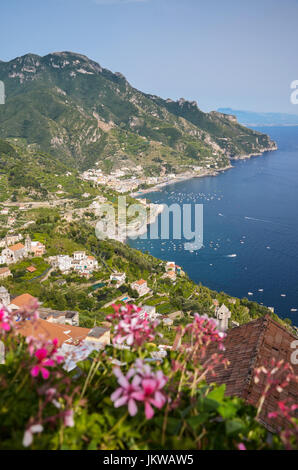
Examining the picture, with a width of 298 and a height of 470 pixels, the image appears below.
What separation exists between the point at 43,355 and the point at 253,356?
3670 mm

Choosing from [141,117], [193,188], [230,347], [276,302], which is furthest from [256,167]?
[230,347]

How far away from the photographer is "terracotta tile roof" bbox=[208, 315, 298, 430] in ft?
12.8

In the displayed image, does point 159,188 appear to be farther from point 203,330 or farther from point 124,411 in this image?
point 124,411

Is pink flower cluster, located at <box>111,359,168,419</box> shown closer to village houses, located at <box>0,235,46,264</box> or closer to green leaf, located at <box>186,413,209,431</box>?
green leaf, located at <box>186,413,209,431</box>

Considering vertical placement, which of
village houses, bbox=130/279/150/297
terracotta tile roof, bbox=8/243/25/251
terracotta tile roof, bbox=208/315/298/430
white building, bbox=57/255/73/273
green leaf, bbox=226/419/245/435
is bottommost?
village houses, bbox=130/279/150/297

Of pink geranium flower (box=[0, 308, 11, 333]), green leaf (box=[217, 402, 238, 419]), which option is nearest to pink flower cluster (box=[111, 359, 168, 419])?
green leaf (box=[217, 402, 238, 419])

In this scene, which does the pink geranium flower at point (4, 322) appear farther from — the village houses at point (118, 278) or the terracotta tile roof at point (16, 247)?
the terracotta tile roof at point (16, 247)

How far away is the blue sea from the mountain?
26719 millimetres

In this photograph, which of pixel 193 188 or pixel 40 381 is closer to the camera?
pixel 40 381

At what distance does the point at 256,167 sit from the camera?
110 metres

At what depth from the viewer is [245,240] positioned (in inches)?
1953

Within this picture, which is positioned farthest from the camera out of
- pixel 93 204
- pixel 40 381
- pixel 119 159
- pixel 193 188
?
pixel 119 159

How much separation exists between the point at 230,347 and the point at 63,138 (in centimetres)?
12199

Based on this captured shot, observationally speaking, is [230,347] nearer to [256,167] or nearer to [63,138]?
[256,167]
